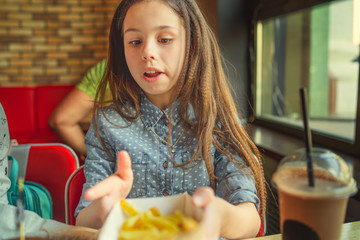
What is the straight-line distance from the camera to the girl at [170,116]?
1.01 metres

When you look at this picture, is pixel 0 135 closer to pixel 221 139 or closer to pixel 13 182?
pixel 13 182

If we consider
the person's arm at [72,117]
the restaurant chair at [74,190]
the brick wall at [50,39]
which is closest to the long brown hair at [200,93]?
the restaurant chair at [74,190]

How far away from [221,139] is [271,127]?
6.50 ft

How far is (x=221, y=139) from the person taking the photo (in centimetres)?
111

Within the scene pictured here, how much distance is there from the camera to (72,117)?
99.7 inches

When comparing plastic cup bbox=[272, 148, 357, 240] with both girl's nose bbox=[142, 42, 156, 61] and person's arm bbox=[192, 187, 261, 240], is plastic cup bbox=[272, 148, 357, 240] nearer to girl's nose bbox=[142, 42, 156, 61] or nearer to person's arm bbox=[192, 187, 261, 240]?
person's arm bbox=[192, 187, 261, 240]

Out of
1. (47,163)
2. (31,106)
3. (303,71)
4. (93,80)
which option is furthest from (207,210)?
(31,106)

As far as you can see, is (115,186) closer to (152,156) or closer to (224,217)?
(224,217)

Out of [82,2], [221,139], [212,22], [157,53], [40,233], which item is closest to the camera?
[40,233]

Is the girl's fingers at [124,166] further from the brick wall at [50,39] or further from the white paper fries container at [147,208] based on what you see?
the brick wall at [50,39]

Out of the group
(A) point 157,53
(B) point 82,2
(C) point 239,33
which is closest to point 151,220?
(A) point 157,53

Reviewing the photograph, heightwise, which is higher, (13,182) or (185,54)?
(185,54)

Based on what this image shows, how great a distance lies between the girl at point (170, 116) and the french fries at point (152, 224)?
35 cm

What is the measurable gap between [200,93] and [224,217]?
0.50 metres
